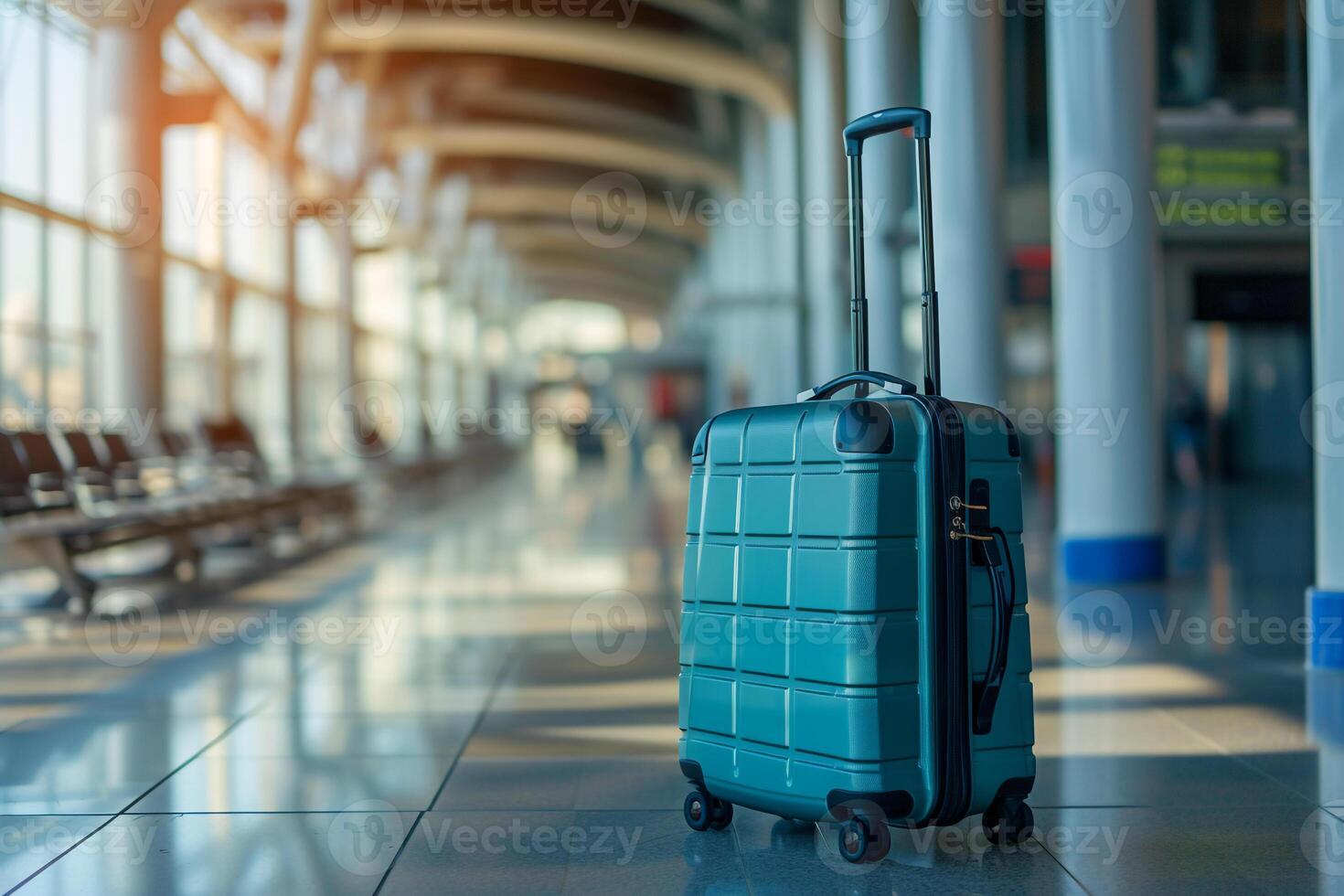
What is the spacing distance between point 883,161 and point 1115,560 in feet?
13.3

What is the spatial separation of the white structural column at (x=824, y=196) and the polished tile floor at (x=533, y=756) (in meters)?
11.1

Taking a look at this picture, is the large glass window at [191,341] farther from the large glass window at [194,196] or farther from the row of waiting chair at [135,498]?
the row of waiting chair at [135,498]

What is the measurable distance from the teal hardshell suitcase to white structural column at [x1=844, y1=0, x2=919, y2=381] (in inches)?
295

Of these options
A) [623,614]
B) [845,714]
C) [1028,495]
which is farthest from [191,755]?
[1028,495]

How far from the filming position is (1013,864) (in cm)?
320

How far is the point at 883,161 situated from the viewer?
1111 centimetres

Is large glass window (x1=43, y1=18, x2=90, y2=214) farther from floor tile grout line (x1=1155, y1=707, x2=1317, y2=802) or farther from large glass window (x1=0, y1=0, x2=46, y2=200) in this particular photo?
floor tile grout line (x1=1155, y1=707, x2=1317, y2=802)

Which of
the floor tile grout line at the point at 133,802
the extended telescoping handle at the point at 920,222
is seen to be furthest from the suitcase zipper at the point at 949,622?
the floor tile grout line at the point at 133,802

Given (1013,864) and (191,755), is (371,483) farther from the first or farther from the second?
(1013,864)

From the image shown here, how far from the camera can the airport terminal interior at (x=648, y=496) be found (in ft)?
11.1

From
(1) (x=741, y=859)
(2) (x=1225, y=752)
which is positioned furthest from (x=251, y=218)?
(1) (x=741, y=859)

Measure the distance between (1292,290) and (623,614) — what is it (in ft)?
55.1

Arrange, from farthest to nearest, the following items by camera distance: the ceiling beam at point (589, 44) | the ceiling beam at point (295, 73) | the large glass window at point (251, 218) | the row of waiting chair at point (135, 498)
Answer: the ceiling beam at point (589, 44) < the large glass window at point (251, 218) < the ceiling beam at point (295, 73) < the row of waiting chair at point (135, 498)

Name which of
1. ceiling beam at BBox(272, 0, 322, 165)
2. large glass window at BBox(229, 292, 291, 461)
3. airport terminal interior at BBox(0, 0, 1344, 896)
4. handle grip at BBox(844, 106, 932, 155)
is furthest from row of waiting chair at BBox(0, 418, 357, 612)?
ceiling beam at BBox(272, 0, 322, 165)
